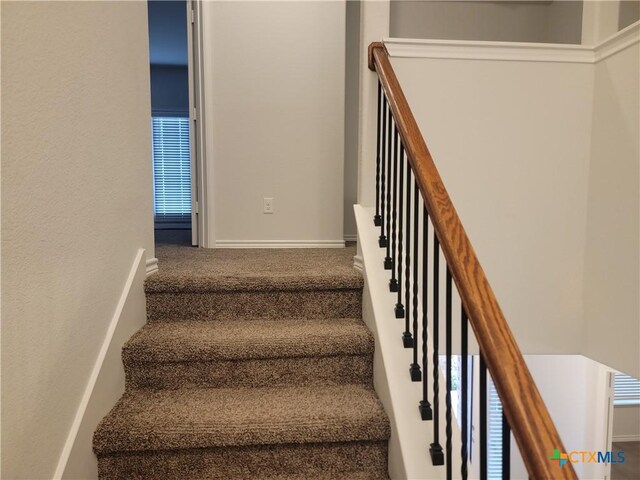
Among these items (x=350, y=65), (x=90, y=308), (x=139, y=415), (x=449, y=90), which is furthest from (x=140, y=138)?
(x=350, y=65)

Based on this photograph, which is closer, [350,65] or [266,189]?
[266,189]

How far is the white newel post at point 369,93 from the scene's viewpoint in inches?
83.7

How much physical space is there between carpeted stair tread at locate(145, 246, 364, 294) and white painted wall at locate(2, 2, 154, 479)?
0.27 meters

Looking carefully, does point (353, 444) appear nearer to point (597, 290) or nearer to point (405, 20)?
point (597, 290)

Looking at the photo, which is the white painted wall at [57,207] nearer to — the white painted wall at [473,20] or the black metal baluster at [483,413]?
the black metal baluster at [483,413]

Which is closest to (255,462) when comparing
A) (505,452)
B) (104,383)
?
(104,383)

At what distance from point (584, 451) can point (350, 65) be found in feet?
17.6

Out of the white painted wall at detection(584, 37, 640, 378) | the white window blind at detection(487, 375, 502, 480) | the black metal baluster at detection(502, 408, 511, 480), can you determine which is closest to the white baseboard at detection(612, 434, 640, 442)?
the white window blind at detection(487, 375, 502, 480)

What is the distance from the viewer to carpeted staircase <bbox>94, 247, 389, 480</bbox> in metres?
1.53

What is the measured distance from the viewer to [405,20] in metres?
3.72

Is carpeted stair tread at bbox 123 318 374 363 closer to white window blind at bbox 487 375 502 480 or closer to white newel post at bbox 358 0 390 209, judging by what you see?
white newel post at bbox 358 0 390 209

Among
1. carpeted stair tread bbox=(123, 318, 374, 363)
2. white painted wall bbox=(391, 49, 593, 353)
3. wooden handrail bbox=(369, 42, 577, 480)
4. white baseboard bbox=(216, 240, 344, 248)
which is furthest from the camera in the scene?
white baseboard bbox=(216, 240, 344, 248)

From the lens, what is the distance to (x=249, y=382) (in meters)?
1.81

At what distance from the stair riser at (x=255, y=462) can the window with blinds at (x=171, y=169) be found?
522cm
